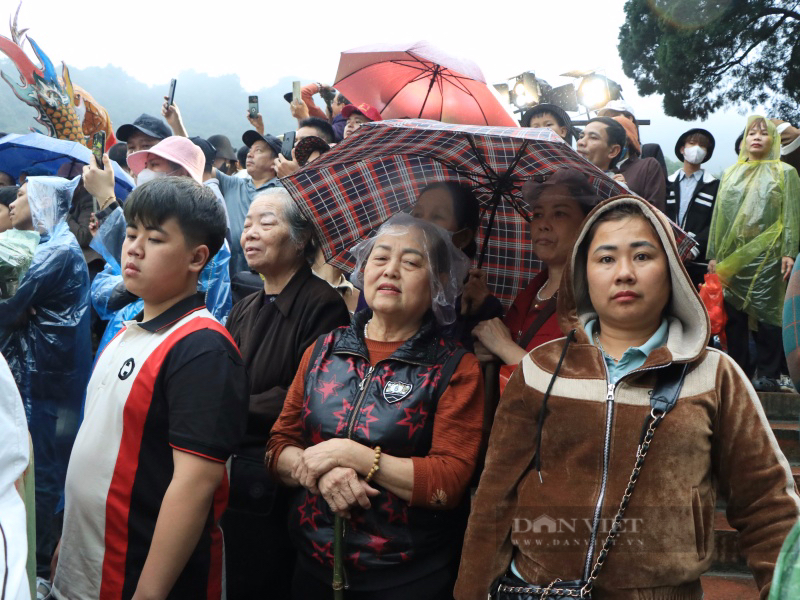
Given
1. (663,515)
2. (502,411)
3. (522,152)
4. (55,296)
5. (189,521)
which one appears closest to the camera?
(663,515)

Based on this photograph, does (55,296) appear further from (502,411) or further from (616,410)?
→ (616,410)

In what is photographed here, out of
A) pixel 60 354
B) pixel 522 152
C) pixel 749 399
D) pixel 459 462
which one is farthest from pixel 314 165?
pixel 749 399

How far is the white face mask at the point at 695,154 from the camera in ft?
20.9

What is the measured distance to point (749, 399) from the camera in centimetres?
180

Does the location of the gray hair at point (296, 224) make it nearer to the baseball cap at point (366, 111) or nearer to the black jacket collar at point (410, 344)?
the black jacket collar at point (410, 344)

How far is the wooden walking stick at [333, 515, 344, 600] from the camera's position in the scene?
213 cm

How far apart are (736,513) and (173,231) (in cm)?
181

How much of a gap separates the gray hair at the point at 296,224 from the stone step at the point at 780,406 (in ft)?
12.2

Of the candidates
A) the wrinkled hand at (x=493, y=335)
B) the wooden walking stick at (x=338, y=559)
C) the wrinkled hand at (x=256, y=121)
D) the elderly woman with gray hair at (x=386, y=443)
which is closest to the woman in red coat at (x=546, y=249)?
the wrinkled hand at (x=493, y=335)

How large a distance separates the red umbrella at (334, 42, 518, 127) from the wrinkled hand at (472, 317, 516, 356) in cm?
119

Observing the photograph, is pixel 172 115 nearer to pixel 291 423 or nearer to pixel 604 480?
pixel 291 423

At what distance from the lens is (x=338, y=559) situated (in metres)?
2.14

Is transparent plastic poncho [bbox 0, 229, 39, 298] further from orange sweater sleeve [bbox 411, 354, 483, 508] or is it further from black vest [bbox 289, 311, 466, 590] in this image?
orange sweater sleeve [bbox 411, 354, 483, 508]

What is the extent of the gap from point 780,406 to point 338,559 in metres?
4.16
